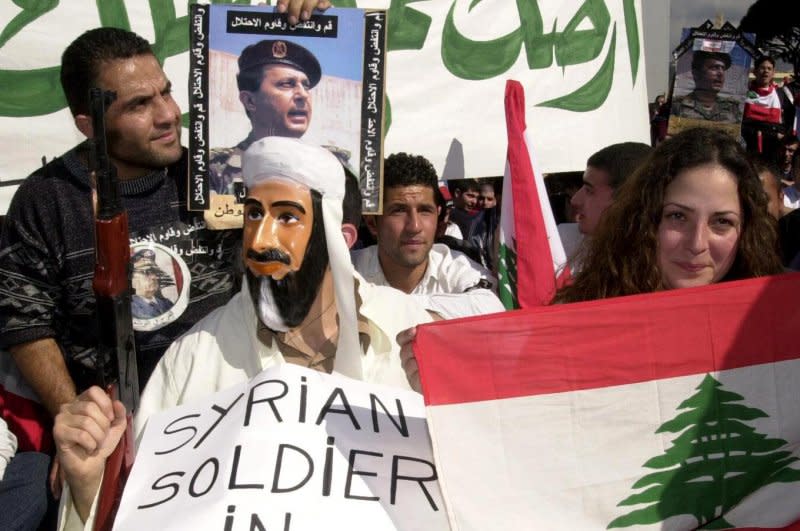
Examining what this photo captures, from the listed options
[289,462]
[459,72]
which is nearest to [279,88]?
[459,72]

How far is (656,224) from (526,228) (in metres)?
1.23

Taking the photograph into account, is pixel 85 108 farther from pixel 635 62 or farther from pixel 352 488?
pixel 635 62

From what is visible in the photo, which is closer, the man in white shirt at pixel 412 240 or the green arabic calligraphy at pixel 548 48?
the man in white shirt at pixel 412 240

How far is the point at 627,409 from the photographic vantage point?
2.00 metres

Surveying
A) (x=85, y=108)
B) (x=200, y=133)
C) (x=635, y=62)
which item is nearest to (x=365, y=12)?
(x=200, y=133)

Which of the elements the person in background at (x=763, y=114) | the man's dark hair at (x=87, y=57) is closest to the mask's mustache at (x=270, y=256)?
the man's dark hair at (x=87, y=57)

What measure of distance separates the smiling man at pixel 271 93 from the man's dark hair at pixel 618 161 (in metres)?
1.24

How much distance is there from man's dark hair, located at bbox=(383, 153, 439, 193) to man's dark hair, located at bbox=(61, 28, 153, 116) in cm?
128

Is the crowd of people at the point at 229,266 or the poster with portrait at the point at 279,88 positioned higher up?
the poster with portrait at the point at 279,88

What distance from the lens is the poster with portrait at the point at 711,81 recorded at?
17.6 ft

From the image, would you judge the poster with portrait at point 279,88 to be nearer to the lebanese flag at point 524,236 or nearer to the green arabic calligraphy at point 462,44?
the lebanese flag at point 524,236

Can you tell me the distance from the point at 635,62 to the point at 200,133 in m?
2.53

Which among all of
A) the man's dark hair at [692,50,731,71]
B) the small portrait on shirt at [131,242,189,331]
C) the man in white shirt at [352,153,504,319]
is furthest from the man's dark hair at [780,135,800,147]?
the small portrait on shirt at [131,242,189,331]

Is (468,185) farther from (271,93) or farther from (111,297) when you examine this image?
(111,297)
